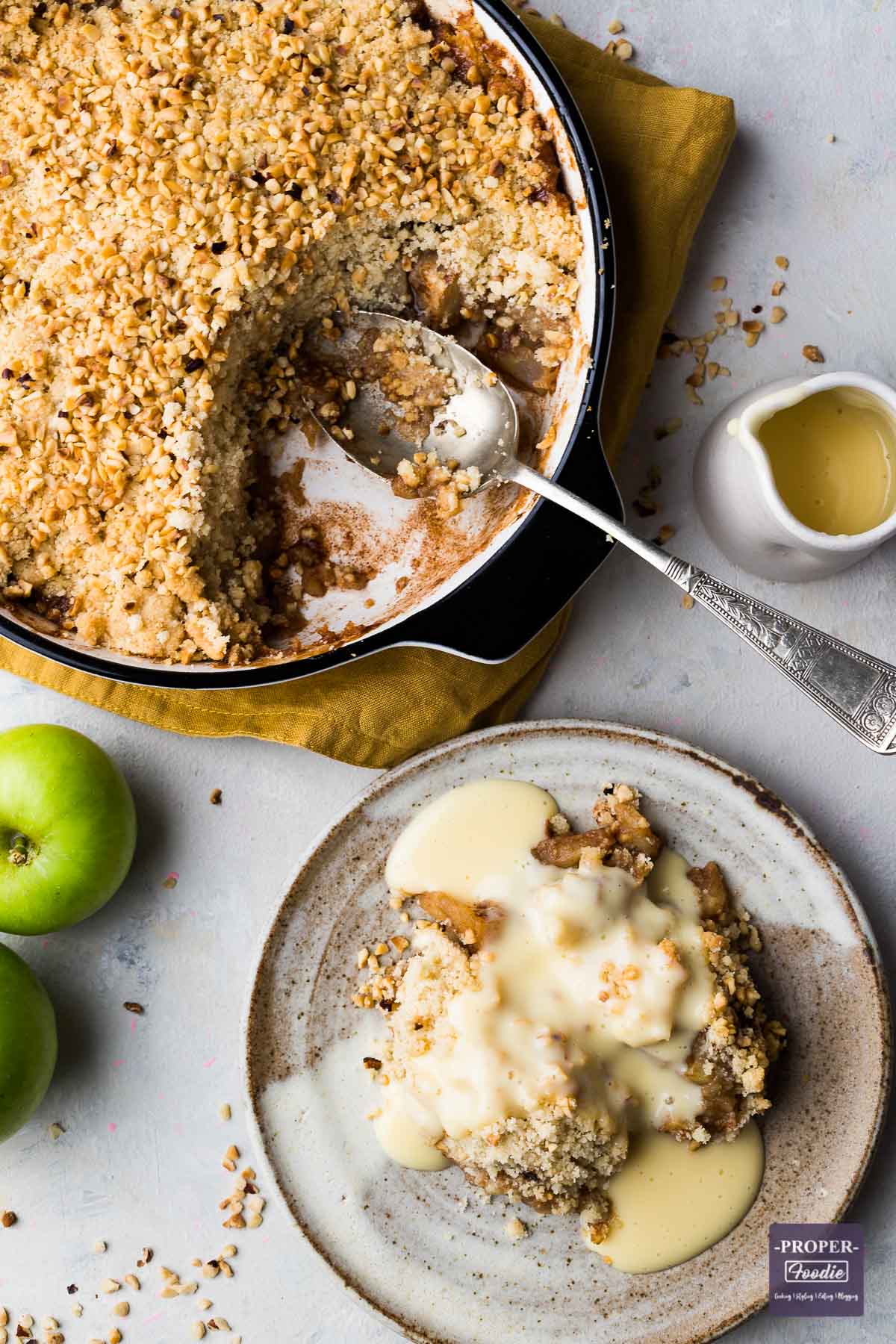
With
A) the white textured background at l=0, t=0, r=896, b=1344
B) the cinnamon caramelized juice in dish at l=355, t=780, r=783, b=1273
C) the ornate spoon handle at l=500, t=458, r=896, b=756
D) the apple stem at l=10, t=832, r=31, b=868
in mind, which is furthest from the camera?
the white textured background at l=0, t=0, r=896, b=1344

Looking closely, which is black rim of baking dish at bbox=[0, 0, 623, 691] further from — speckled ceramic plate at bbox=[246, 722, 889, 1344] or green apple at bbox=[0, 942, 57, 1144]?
green apple at bbox=[0, 942, 57, 1144]

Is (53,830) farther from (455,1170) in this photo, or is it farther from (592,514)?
(592,514)

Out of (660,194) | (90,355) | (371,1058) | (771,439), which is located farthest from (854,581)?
(90,355)

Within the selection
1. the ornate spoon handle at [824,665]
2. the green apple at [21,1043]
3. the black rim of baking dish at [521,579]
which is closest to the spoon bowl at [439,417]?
the black rim of baking dish at [521,579]

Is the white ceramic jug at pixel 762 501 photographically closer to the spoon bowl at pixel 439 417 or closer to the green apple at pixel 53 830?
the spoon bowl at pixel 439 417

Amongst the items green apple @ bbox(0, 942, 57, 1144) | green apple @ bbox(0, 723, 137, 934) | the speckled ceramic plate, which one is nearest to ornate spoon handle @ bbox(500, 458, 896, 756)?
the speckled ceramic plate

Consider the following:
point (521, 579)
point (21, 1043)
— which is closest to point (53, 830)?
point (21, 1043)

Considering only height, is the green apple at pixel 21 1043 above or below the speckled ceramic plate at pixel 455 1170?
below
